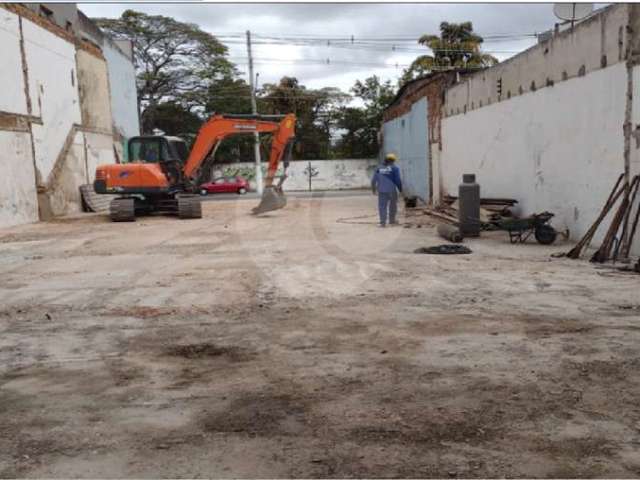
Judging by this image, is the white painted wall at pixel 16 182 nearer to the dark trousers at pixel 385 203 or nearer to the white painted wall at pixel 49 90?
the white painted wall at pixel 49 90

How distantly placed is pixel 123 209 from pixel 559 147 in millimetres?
12414

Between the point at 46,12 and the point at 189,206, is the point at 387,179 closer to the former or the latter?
the point at 189,206

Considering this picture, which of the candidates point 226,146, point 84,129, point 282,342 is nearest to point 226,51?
point 226,146

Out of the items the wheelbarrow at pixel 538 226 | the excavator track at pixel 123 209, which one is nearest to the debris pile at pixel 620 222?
the wheelbarrow at pixel 538 226

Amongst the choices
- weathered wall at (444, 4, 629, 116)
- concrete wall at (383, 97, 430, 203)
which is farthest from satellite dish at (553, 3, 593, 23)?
concrete wall at (383, 97, 430, 203)

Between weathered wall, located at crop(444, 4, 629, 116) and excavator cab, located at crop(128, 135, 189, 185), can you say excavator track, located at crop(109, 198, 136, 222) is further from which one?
weathered wall, located at crop(444, 4, 629, 116)

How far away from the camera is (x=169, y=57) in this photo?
4272 centimetres

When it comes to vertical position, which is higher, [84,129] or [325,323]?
[84,129]

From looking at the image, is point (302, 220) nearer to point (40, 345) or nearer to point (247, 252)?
point (247, 252)

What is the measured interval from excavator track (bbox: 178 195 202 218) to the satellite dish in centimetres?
1119

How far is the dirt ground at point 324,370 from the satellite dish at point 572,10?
5204mm

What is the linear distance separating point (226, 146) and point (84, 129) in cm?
2172

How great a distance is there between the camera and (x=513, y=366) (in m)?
4.71

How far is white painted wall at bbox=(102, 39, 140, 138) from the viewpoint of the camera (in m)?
28.8
